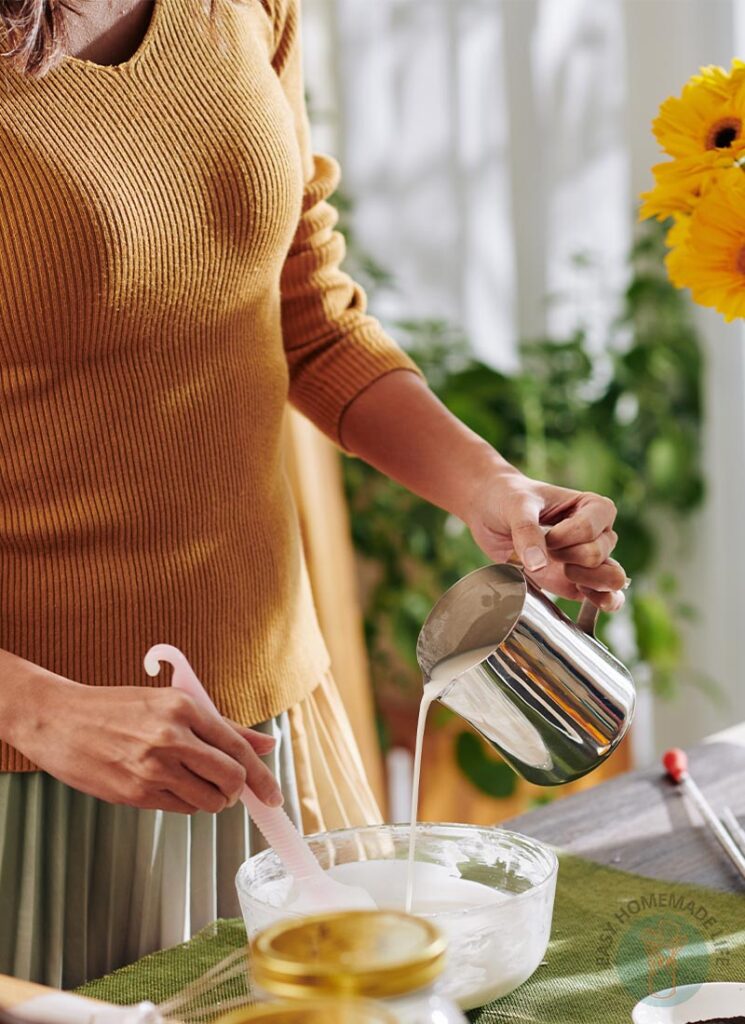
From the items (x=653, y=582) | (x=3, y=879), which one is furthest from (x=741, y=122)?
(x=653, y=582)

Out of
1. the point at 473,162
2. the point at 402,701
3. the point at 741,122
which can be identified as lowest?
the point at 402,701

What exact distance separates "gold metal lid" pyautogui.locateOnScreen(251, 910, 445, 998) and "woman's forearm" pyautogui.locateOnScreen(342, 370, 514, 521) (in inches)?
24.0

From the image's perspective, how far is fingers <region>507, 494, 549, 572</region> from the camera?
856mm

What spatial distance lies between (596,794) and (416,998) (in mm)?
741

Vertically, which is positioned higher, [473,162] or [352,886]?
[473,162]

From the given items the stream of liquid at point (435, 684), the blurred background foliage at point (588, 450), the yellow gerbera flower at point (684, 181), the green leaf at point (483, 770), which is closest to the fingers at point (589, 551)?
the stream of liquid at point (435, 684)

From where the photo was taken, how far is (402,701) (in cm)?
292

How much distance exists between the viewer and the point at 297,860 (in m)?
0.77

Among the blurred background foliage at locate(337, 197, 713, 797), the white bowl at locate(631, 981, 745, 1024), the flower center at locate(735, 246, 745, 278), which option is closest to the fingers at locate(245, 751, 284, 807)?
the white bowl at locate(631, 981, 745, 1024)

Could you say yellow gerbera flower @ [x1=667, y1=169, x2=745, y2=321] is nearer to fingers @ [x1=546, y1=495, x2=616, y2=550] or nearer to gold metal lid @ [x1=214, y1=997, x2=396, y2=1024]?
fingers @ [x1=546, y1=495, x2=616, y2=550]

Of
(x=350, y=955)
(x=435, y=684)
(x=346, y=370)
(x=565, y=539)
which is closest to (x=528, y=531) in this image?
(x=565, y=539)

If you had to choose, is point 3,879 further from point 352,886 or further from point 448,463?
point 448,463

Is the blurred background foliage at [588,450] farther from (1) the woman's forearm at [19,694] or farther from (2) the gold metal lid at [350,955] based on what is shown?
(2) the gold metal lid at [350,955]

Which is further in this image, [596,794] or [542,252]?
[542,252]
